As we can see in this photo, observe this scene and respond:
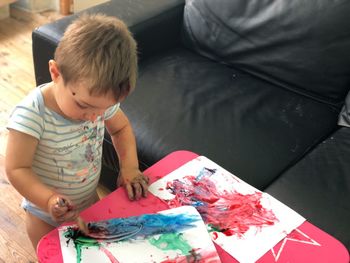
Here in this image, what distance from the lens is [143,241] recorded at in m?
0.86

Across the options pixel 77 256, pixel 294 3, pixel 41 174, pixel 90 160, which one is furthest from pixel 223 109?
pixel 77 256

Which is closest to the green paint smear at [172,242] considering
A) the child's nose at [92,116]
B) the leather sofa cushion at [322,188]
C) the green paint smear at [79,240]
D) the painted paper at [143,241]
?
the painted paper at [143,241]

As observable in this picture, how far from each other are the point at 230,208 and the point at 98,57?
1.43ft

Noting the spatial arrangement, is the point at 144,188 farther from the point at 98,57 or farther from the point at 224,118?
the point at 224,118

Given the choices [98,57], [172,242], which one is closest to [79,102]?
[98,57]

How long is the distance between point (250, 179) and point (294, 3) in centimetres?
73

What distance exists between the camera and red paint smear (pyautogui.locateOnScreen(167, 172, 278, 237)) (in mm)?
929

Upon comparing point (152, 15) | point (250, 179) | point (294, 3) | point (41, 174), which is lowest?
point (250, 179)

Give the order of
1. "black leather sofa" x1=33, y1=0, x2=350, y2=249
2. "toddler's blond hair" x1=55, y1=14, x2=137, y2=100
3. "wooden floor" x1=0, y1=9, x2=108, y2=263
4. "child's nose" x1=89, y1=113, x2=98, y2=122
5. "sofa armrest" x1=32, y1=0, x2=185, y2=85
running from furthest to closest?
"sofa armrest" x1=32, y1=0, x2=185, y2=85, "wooden floor" x1=0, y1=9, x2=108, y2=263, "black leather sofa" x1=33, y1=0, x2=350, y2=249, "child's nose" x1=89, y1=113, x2=98, y2=122, "toddler's blond hair" x1=55, y1=14, x2=137, y2=100

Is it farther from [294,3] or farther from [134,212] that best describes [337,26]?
[134,212]

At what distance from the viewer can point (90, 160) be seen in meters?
1.06

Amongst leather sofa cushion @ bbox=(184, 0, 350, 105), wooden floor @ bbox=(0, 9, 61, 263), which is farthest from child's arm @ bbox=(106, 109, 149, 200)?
leather sofa cushion @ bbox=(184, 0, 350, 105)

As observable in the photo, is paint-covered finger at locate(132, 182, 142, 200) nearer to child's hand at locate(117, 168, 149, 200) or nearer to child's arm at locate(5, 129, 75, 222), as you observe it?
child's hand at locate(117, 168, 149, 200)

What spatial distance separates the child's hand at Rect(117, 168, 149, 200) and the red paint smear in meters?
0.06
